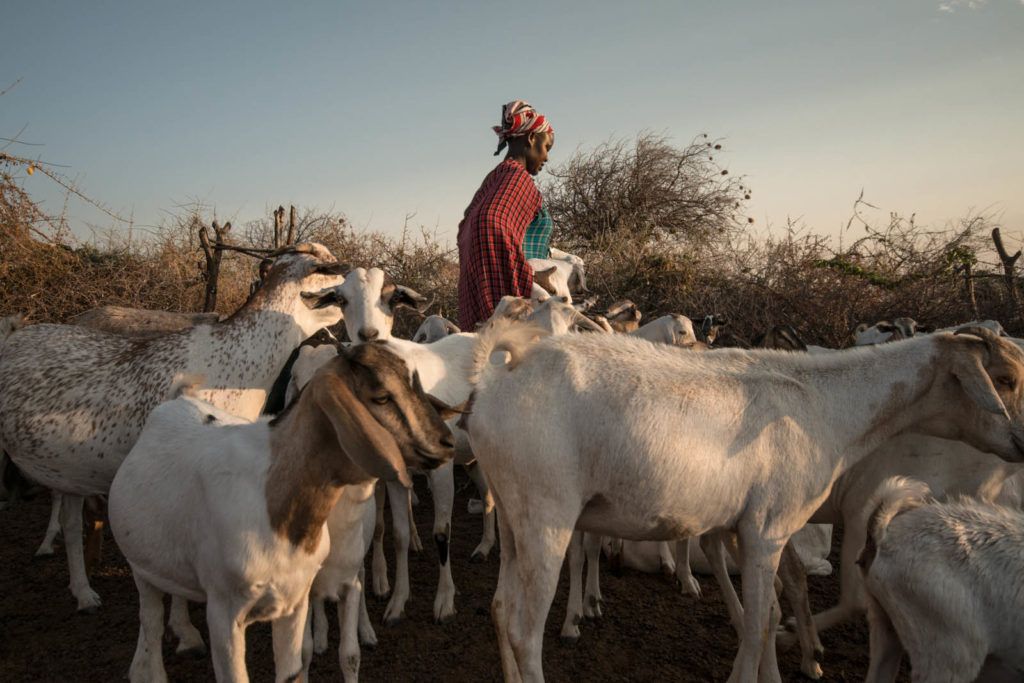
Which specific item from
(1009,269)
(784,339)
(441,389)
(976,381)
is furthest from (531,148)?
(1009,269)

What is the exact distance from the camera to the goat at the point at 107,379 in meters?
4.52

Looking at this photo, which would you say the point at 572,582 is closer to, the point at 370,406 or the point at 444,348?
the point at 444,348

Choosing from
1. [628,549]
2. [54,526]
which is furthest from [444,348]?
[54,526]

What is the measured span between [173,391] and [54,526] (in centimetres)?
322

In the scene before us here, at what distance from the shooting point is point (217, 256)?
1155 centimetres

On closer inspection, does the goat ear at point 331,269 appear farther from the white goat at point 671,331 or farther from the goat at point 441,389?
the white goat at point 671,331

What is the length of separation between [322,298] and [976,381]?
4.14 m

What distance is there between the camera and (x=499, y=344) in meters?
3.39

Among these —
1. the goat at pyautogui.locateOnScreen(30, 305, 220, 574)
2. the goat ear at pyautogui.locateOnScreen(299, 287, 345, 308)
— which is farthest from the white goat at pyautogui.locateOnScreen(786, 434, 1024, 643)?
the goat at pyautogui.locateOnScreen(30, 305, 220, 574)

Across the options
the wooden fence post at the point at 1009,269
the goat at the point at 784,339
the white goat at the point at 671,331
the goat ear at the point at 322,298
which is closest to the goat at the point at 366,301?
the goat ear at the point at 322,298

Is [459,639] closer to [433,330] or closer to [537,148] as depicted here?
[433,330]

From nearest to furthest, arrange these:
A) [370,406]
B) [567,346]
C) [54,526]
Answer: [370,406] → [567,346] → [54,526]

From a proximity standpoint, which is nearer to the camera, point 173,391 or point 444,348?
point 173,391

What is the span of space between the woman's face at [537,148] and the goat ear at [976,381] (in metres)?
3.64
